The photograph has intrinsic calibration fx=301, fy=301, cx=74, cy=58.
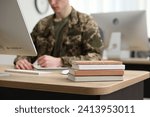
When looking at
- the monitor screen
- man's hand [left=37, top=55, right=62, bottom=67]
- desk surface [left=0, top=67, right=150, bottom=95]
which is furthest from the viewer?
the monitor screen

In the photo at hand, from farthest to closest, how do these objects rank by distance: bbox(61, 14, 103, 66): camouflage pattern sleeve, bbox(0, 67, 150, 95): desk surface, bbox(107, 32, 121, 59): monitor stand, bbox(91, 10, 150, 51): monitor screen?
1. bbox(107, 32, 121, 59): monitor stand
2. bbox(91, 10, 150, 51): monitor screen
3. bbox(61, 14, 103, 66): camouflage pattern sleeve
4. bbox(0, 67, 150, 95): desk surface

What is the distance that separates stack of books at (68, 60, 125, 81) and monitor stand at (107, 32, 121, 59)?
6.47 ft

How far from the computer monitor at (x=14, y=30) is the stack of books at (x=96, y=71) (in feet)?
1.01

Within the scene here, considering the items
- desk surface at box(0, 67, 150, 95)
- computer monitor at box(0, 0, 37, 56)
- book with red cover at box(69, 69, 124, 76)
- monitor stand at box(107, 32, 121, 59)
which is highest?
computer monitor at box(0, 0, 37, 56)

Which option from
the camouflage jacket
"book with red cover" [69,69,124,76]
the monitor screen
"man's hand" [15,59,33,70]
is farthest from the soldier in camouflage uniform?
the monitor screen

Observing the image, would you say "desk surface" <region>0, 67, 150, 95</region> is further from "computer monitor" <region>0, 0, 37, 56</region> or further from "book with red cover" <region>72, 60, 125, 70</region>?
"computer monitor" <region>0, 0, 37, 56</region>

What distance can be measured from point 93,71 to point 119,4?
3.59 m

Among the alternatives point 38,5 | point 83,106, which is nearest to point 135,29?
point 38,5

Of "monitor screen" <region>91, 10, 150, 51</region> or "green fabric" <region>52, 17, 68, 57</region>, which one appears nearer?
"green fabric" <region>52, 17, 68, 57</region>

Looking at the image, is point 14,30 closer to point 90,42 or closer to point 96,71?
point 96,71

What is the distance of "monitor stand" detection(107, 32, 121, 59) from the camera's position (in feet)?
11.0

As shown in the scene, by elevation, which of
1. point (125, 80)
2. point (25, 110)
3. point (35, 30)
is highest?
point (35, 30)

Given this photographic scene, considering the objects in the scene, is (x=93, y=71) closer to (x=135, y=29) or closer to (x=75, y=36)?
(x=75, y=36)

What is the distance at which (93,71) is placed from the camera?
1.39 metres
